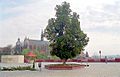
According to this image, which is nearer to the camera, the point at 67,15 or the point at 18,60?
the point at 67,15

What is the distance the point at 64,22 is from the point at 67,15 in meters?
1.05

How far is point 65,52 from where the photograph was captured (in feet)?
111

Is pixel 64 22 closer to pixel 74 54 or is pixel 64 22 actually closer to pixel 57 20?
pixel 57 20

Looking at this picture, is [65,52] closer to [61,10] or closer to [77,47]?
[77,47]

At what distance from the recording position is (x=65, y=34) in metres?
33.6

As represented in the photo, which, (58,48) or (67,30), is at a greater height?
(67,30)

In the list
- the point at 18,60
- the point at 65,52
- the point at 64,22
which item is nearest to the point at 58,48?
the point at 65,52

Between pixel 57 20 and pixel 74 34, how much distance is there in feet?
9.01

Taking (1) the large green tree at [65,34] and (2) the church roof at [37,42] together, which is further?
(2) the church roof at [37,42]

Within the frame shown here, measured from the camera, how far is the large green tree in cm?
3353

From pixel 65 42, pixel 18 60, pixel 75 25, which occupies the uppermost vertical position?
pixel 75 25

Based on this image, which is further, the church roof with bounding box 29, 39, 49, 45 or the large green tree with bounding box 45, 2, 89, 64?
the church roof with bounding box 29, 39, 49, 45

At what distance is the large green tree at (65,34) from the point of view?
110 ft

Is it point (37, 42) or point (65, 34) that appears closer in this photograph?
point (65, 34)
